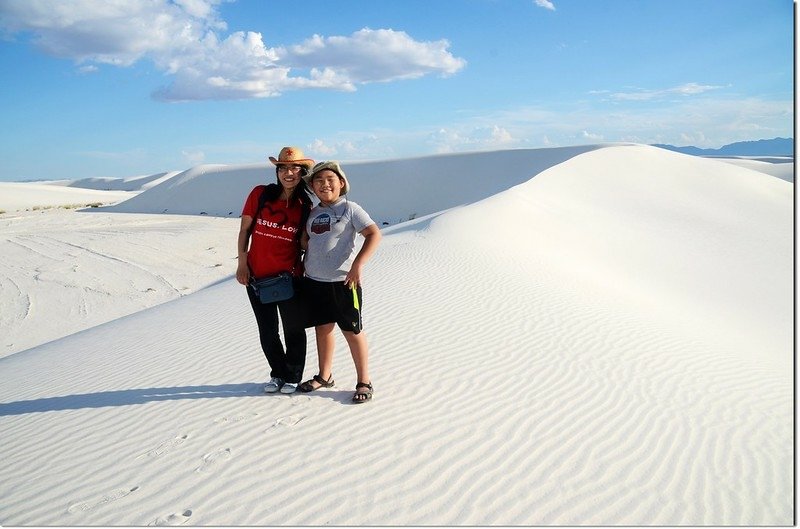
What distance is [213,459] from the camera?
3.41 m

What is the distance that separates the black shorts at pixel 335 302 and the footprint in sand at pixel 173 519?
5.02 ft

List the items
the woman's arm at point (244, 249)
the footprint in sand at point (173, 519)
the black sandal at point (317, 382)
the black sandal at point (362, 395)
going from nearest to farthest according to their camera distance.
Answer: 1. the footprint in sand at point (173, 519)
2. the woman's arm at point (244, 249)
3. the black sandal at point (362, 395)
4. the black sandal at point (317, 382)

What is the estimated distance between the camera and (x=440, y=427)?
12.6 ft

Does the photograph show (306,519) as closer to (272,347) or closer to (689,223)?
(272,347)

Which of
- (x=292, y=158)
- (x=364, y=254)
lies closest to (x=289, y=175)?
(x=292, y=158)

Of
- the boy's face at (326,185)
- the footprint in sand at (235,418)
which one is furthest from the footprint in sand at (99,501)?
the boy's face at (326,185)

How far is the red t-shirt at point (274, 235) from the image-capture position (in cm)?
393

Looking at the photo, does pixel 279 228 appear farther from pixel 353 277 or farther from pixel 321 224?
pixel 353 277

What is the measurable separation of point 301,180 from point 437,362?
2.29 meters

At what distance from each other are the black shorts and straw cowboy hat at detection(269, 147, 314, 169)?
2.78 ft

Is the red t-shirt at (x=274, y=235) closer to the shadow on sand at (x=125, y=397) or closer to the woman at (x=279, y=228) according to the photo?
the woman at (x=279, y=228)

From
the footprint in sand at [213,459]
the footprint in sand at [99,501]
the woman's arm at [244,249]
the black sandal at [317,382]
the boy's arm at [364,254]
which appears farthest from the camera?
the black sandal at [317,382]

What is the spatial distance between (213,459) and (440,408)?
1683 mm

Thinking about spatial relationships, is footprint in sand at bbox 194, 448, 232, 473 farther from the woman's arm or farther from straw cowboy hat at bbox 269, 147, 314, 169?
straw cowboy hat at bbox 269, 147, 314, 169
